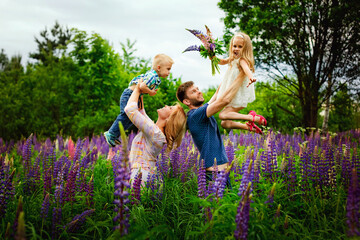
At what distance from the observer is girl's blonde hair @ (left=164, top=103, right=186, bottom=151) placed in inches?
135

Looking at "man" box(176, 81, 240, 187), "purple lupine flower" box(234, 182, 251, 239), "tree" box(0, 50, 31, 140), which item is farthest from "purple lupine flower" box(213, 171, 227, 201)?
"tree" box(0, 50, 31, 140)

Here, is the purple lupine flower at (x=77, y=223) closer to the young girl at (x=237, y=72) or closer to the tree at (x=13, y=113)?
the young girl at (x=237, y=72)

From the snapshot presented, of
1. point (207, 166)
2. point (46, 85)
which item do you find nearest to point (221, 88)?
point (207, 166)

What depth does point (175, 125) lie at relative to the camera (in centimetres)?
346

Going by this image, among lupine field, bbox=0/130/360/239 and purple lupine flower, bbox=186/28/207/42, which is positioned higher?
purple lupine flower, bbox=186/28/207/42

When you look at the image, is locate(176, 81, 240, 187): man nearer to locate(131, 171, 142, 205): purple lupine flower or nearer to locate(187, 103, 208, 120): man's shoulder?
locate(187, 103, 208, 120): man's shoulder

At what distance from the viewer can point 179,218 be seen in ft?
8.64

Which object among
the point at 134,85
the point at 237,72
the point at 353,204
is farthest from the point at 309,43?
the point at 353,204

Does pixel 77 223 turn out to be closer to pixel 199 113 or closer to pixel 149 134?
pixel 149 134

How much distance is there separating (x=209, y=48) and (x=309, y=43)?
1167 cm

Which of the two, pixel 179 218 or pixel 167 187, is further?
pixel 167 187

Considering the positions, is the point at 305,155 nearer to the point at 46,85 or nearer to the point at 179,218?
the point at 179,218

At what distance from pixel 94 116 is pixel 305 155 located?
750 centimetres

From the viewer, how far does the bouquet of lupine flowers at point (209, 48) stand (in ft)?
13.4
